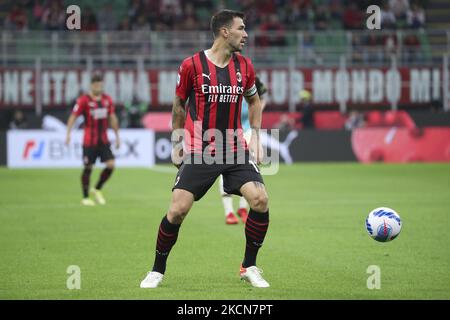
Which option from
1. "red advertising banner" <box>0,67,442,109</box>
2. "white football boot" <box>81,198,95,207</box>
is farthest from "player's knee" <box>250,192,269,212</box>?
"red advertising banner" <box>0,67,442,109</box>

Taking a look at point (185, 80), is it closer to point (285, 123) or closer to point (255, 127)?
point (255, 127)

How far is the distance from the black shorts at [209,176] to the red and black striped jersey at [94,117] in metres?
8.93

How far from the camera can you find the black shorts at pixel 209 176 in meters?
8.30

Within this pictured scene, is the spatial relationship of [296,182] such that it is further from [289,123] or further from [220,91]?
[220,91]

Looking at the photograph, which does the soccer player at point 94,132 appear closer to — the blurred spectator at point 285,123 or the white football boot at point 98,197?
the white football boot at point 98,197

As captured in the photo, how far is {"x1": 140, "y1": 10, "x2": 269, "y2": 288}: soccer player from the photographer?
27.2 feet

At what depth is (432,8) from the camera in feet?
116

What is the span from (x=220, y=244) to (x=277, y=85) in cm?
1961

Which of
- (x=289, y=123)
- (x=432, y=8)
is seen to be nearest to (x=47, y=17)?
(x=289, y=123)

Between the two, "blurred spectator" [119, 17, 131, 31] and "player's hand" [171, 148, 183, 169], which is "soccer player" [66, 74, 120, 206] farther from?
"blurred spectator" [119, 17, 131, 31]

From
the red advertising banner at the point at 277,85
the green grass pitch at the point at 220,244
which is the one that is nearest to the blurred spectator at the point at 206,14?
the red advertising banner at the point at 277,85

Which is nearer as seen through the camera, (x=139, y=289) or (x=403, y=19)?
(x=139, y=289)
